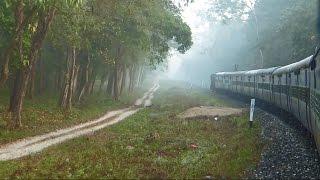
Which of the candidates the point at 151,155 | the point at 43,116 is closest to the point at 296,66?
the point at 151,155

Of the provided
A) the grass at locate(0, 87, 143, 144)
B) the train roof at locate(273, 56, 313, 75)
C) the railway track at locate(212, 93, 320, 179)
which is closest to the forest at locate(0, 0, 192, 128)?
the grass at locate(0, 87, 143, 144)

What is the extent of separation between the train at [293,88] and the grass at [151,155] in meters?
2.27

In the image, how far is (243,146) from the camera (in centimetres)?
1834

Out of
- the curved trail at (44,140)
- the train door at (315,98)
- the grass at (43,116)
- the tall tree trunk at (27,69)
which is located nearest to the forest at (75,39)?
the tall tree trunk at (27,69)

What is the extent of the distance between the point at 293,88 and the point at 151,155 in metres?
10.1

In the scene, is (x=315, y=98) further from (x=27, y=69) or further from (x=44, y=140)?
(x=27, y=69)

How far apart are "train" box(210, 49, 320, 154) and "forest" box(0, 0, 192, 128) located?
828 cm

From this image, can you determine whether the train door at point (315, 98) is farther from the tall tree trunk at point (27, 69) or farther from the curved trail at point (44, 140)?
the tall tree trunk at point (27, 69)

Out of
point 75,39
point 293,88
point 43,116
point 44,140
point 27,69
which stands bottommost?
point 44,140

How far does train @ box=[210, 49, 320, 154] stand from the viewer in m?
16.6

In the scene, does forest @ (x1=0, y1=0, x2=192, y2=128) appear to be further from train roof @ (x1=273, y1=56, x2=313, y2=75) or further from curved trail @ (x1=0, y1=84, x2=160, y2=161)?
train roof @ (x1=273, y1=56, x2=313, y2=75)

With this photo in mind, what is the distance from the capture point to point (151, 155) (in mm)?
17812

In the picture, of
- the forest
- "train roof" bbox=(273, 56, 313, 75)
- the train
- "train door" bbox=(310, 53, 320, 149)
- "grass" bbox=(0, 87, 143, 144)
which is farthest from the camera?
the forest

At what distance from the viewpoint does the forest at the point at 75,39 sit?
25.5m
